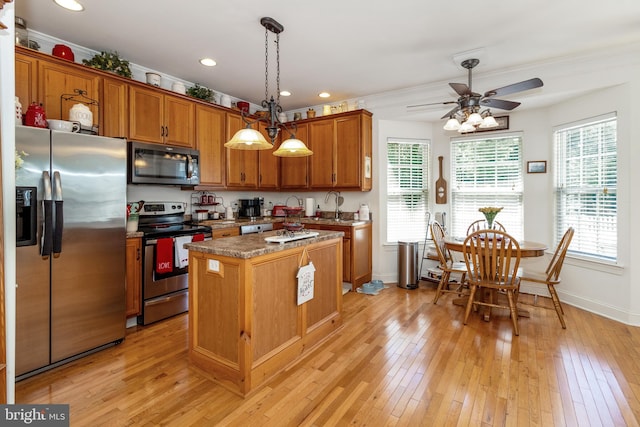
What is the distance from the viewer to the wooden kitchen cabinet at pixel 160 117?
320 centimetres

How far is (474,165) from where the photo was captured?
446 centimetres

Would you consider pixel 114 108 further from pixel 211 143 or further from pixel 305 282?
pixel 305 282

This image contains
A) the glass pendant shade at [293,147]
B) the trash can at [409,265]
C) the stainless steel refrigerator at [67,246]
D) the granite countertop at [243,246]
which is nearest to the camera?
the granite countertop at [243,246]

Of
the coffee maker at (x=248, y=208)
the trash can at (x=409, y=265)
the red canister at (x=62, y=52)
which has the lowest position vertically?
the trash can at (x=409, y=265)

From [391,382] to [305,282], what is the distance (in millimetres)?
922

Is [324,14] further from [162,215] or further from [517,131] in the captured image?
[517,131]

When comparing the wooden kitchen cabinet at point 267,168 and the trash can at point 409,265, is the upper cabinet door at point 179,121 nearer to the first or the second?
the wooden kitchen cabinet at point 267,168

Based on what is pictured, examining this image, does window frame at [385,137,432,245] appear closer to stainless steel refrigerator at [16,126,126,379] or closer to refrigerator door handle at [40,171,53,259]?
stainless steel refrigerator at [16,126,126,379]

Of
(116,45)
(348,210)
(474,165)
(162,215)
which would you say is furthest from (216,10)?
(474,165)

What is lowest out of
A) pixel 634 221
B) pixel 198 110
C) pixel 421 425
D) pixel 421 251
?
pixel 421 425

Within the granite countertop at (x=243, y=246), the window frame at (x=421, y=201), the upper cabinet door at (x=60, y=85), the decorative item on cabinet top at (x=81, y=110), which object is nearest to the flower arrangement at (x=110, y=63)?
the upper cabinet door at (x=60, y=85)

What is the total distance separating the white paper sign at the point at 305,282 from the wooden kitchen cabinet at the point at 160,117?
2.31 meters

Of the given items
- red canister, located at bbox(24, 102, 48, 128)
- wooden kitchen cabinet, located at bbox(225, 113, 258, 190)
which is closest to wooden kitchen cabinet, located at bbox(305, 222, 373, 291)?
wooden kitchen cabinet, located at bbox(225, 113, 258, 190)

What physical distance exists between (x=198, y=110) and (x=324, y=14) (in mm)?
2063
